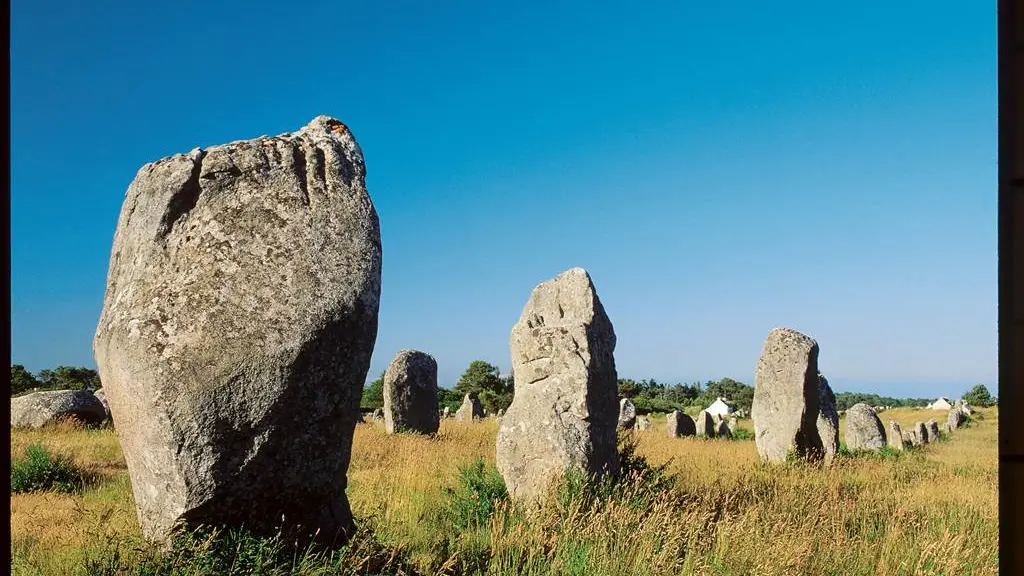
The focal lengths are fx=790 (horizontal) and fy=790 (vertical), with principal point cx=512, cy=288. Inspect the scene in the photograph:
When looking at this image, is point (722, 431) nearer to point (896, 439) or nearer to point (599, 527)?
point (896, 439)

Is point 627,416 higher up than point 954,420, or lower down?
lower down

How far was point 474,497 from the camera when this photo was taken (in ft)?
27.5

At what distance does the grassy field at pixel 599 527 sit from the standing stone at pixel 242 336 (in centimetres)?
40

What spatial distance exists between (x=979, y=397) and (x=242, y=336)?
73.7m

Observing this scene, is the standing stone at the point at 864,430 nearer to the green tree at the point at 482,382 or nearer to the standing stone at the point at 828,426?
the standing stone at the point at 828,426

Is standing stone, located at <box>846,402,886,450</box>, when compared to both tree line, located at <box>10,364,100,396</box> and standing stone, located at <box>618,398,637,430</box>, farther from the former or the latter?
tree line, located at <box>10,364,100,396</box>

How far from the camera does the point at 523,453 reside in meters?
8.59

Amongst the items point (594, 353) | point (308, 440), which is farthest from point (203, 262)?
point (594, 353)

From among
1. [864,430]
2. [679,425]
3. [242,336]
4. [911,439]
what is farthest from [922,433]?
[242,336]

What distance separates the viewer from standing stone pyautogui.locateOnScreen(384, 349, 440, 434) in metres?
18.9

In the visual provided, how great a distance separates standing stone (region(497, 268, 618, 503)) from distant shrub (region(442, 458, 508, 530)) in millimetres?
248

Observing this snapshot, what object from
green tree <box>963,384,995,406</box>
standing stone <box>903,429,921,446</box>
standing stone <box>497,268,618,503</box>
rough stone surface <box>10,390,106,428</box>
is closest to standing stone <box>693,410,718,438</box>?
standing stone <box>903,429,921,446</box>

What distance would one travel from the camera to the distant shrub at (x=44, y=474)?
10102 mm
